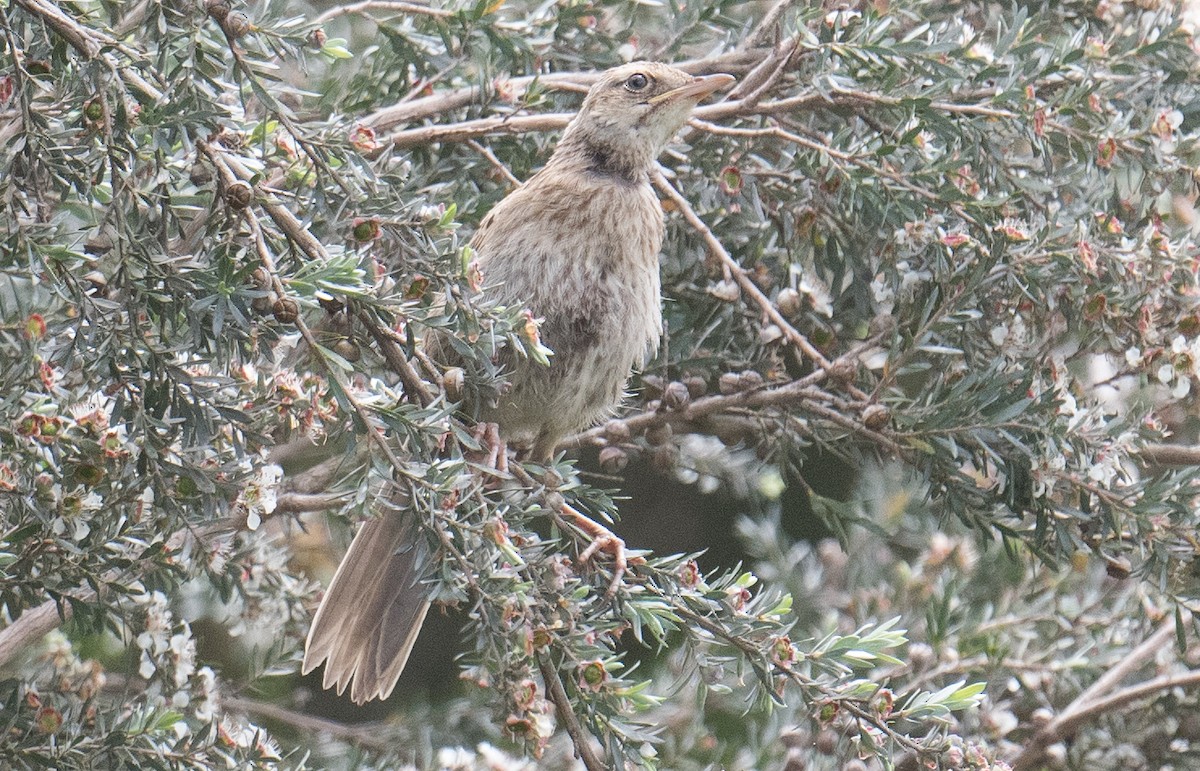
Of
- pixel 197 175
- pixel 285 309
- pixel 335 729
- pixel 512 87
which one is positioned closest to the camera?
pixel 285 309

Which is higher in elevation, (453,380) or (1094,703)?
(453,380)

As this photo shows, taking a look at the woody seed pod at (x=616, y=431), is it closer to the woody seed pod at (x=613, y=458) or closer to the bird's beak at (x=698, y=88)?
the woody seed pod at (x=613, y=458)

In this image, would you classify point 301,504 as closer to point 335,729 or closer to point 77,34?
point 335,729

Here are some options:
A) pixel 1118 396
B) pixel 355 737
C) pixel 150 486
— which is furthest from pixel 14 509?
pixel 1118 396

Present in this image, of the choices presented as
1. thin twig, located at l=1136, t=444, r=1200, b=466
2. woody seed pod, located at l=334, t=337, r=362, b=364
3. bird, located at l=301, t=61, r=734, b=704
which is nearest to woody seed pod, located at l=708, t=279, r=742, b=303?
bird, located at l=301, t=61, r=734, b=704

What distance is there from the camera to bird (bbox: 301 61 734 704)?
9.76ft

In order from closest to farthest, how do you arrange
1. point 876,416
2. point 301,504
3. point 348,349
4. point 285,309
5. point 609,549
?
point 285,309 → point 348,349 → point 609,549 → point 876,416 → point 301,504

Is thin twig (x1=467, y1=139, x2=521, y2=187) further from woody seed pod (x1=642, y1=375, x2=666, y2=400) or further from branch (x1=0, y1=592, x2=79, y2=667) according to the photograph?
branch (x1=0, y1=592, x2=79, y2=667)

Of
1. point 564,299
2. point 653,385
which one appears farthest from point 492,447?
point 653,385

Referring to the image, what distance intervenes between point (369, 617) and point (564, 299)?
0.83 metres

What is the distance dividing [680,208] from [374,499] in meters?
1.32

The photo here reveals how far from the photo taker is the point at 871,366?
320cm

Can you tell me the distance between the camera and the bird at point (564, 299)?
9.76 feet

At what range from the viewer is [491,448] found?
109 inches
